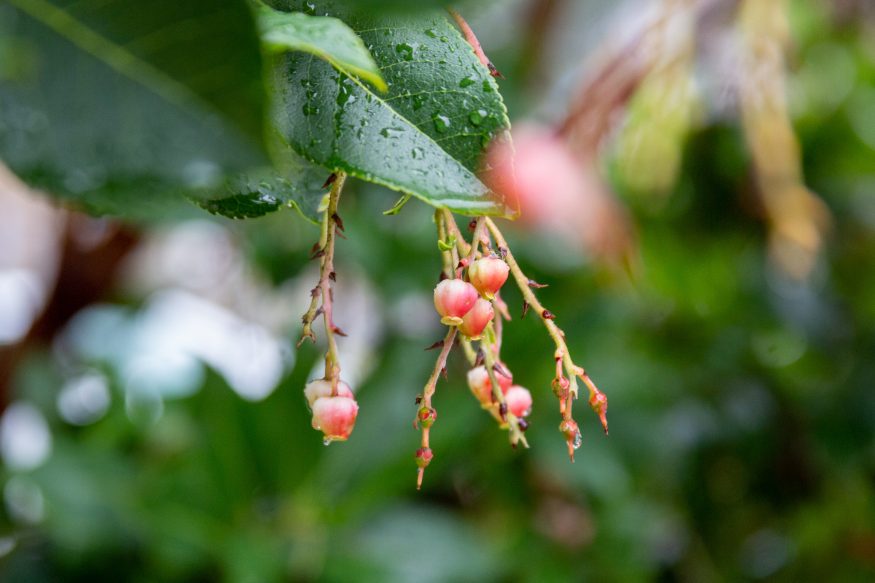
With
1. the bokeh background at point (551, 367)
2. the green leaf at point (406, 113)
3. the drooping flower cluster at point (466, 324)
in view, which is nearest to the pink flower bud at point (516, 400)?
the drooping flower cluster at point (466, 324)

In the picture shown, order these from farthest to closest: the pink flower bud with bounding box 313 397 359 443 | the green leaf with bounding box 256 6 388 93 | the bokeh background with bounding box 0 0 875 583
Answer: the bokeh background with bounding box 0 0 875 583 → the pink flower bud with bounding box 313 397 359 443 → the green leaf with bounding box 256 6 388 93

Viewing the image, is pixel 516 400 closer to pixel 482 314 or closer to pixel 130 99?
pixel 482 314

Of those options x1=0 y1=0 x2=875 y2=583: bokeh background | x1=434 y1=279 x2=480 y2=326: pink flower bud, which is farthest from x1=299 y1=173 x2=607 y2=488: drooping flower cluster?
x1=0 y1=0 x2=875 y2=583: bokeh background

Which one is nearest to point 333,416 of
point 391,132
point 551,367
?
point 391,132

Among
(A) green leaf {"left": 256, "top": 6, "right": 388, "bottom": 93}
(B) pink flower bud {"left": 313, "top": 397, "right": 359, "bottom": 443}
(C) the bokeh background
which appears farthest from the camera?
(C) the bokeh background

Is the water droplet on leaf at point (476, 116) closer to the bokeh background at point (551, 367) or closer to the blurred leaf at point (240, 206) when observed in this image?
the blurred leaf at point (240, 206)

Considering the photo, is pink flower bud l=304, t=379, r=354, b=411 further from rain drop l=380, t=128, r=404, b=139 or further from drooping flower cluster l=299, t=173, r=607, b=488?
rain drop l=380, t=128, r=404, b=139

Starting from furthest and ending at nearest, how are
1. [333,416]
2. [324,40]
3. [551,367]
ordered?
[551,367] → [333,416] → [324,40]
